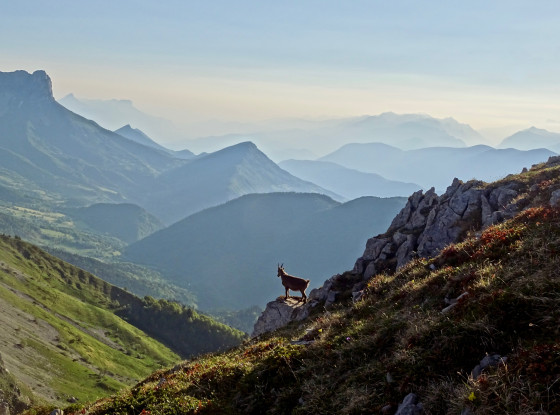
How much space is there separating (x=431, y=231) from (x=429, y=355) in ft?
101

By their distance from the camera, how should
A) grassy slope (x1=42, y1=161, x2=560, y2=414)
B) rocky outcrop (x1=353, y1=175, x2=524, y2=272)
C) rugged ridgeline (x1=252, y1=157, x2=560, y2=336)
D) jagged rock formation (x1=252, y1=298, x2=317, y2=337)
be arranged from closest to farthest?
1. grassy slope (x1=42, y1=161, x2=560, y2=414)
2. rugged ridgeline (x1=252, y1=157, x2=560, y2=336)
3. rocky outcrop (x1=353, y1=175, x2=524, y2=272)
4. jagged rock formation (x1=252, y1=298, x2=317, y2=337)

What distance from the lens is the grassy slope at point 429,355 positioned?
9078 millimetres

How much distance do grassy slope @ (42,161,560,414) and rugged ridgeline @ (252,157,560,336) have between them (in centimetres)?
1731

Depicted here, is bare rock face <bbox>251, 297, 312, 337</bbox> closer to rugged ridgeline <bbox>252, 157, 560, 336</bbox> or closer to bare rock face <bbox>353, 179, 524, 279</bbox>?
rugged ridgeline <bbox>252, 157, 560, 336</bbox>

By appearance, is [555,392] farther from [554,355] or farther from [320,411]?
[320,411]

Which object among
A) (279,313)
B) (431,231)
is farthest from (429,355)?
(279,313)

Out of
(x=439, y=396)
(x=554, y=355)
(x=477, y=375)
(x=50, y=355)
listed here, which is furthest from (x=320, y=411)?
(x=50, y=355)

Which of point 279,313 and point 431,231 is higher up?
point 431,231

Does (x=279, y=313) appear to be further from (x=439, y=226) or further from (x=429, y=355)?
(x=429, y=355)

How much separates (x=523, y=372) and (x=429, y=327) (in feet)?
10.6

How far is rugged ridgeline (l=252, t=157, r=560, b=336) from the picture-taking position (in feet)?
118

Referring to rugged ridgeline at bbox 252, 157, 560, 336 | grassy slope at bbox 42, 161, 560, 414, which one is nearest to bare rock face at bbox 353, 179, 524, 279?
rugged ridgeline at bbox 252, 157, 560, 336

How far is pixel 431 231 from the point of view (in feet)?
131

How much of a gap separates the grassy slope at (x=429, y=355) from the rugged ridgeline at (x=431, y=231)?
1731 cm
